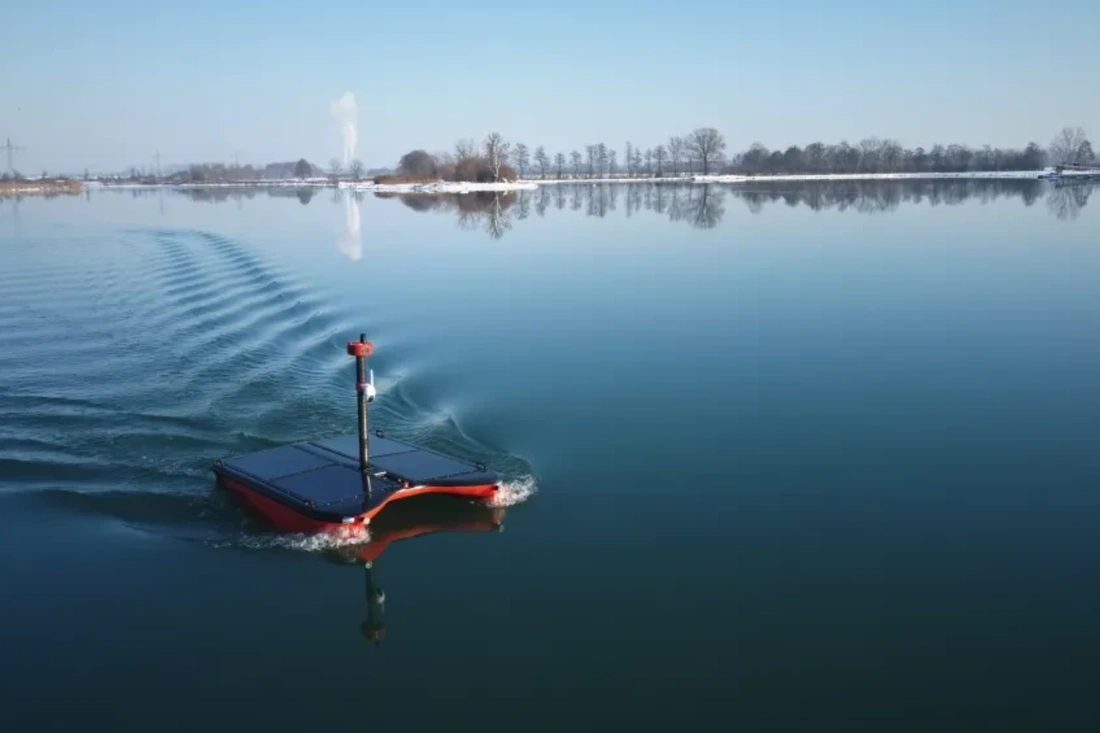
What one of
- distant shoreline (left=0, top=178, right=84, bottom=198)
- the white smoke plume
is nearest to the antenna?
the white smoke plume

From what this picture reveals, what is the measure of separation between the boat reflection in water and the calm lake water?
0.04 metres

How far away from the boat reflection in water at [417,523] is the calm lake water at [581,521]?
0.04m

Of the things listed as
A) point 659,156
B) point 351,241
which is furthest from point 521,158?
point 351,241

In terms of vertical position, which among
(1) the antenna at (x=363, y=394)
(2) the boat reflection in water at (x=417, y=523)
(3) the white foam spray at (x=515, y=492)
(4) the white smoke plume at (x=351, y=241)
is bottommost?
(2) the boat reflection in water at (x=417, y=523)

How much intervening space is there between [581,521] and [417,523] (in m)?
1.53

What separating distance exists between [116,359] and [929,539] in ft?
36.5

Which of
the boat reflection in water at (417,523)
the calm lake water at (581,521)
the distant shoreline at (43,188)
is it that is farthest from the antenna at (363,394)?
the distant shoreline at (43,188)

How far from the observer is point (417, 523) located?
8477mm

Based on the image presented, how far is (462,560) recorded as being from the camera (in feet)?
25.3

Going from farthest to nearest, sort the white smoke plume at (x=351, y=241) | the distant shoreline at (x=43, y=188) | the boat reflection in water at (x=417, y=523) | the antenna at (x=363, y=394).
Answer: the distant shoreline at (x=43, y=188) → the white smoke plume at (x=351, y=241) → the antenna at (x=363, y=394) → the boat reflection in water at (x=417, y=523)

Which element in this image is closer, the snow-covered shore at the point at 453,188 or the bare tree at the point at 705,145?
the snow-covered shore at the point at 453,188

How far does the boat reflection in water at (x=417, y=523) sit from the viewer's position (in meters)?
7.76

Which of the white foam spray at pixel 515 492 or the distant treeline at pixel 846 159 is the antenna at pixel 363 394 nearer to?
the white foam spray at pixel 515 492

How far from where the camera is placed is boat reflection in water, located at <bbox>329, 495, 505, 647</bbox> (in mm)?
7758
